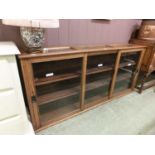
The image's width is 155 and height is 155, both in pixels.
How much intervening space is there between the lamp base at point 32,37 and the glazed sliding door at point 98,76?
0.75 m

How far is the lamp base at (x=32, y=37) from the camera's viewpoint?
989mm

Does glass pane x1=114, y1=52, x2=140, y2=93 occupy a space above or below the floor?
above

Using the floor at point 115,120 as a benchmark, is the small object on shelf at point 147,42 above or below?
above

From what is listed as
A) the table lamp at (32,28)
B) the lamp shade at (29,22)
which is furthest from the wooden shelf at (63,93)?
the lamp shade at (29,22)

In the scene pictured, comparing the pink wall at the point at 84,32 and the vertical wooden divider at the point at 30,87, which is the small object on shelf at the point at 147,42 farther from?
the vertical wooden divider at the point at 30,87

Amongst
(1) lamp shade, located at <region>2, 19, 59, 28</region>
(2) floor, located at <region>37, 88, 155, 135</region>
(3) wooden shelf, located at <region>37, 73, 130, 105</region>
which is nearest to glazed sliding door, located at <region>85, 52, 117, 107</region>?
(3) wooden shelf, located at <region>37, 73, 130, 105</region>

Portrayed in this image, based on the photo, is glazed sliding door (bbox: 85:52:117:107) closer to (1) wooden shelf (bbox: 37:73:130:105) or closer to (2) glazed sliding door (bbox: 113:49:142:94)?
(1) wooden shelf (bbox: 37:73:130:105)

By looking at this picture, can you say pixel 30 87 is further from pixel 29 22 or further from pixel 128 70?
pixel 128 70

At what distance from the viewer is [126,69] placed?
86.2 inches

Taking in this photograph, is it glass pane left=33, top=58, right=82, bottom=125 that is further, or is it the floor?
the floor

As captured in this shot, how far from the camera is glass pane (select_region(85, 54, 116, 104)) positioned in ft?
5.54

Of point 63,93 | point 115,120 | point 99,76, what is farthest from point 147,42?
point 63,93
